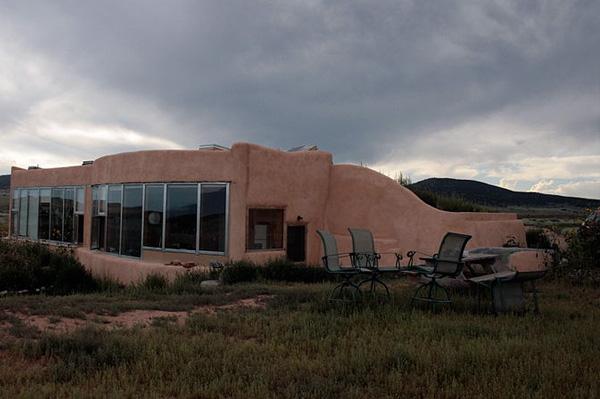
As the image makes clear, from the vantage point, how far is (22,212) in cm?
2219

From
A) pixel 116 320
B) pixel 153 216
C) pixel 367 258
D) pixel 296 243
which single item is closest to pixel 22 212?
pixel 153 216

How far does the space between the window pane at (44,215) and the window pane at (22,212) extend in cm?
167

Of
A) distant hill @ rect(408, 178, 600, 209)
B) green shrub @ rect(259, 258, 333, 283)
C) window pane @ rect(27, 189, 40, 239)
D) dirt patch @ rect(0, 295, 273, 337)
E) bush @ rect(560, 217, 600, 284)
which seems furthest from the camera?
distant hill @ rect(408, 178, 600, 209)

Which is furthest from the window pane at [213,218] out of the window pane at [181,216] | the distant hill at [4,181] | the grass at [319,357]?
the distant hill at [4,181]

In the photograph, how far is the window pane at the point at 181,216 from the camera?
13617 millimetres

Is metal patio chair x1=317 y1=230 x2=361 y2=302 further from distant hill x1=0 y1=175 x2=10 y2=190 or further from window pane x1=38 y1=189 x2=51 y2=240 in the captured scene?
distant hill x1=0 y1=175 x2=10 y2=190

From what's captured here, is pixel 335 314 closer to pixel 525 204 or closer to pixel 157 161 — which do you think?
pixel 157 161

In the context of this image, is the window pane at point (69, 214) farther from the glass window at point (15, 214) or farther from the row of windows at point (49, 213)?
the glass window at point (15, 214)

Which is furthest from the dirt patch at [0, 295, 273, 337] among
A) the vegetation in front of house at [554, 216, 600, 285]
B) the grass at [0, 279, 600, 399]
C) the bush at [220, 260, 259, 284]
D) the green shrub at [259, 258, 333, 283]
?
the vegetation in front of house at [554, 216, 600, 285]

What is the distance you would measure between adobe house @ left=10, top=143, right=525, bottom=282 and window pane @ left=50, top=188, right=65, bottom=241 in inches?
150

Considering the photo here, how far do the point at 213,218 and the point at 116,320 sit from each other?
6.62m

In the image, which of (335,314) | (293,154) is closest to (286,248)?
(293,154)

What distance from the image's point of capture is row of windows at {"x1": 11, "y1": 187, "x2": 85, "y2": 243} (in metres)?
18.8

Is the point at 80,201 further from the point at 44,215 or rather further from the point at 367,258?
the point at 367,258
